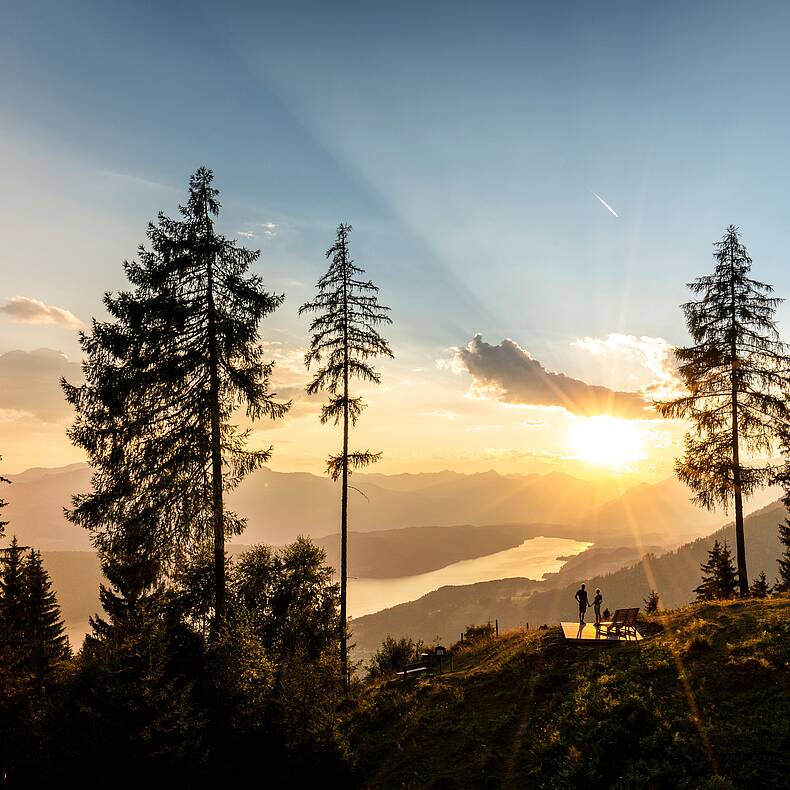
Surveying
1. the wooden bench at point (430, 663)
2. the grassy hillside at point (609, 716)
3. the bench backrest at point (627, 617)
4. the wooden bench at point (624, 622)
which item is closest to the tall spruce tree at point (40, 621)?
the wooden bench at point (430, 663)

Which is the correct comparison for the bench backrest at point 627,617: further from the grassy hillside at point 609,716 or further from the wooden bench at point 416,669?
the wooden bench at point 416,669

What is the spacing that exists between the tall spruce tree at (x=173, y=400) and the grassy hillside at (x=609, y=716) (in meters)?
7.32

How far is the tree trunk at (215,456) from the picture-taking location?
15.1m

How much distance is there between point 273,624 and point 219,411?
1226cm

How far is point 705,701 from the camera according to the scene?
36.0 ft

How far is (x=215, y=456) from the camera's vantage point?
49.5 feet

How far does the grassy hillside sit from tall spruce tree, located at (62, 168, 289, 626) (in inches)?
288

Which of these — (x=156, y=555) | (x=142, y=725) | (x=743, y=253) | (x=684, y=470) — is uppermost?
Answer: (x=743, y=253)

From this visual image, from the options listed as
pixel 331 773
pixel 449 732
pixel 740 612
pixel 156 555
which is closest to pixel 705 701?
pixel 449 732

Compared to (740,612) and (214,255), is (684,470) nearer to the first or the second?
(740,612)

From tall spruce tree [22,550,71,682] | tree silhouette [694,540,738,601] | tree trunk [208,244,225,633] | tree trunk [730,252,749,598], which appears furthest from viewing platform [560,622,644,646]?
tall spruce tree [22,550,71,682]

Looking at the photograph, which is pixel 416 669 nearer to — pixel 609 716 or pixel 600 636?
pixel 600 636

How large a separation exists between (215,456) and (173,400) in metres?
2.18

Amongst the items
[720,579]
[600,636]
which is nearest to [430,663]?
[600,636]
